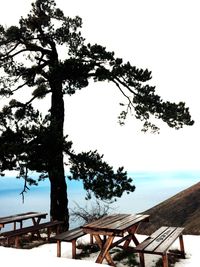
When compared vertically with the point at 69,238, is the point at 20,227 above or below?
above

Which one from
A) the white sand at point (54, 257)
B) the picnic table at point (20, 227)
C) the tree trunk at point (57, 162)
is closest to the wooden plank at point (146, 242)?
the white sand at point (54, 257)

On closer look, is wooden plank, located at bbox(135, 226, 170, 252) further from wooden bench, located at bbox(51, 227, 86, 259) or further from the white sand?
wooden bench, located at bbox(51, 227, 86, 259)

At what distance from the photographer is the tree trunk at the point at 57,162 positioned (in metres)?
10.7

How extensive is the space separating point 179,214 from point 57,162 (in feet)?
74.1

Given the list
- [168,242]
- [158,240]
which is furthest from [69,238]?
[168,242]

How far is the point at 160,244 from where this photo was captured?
650 cm

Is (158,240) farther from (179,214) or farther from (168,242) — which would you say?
(179,214)

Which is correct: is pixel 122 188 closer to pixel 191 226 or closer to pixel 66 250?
pixel 66 250

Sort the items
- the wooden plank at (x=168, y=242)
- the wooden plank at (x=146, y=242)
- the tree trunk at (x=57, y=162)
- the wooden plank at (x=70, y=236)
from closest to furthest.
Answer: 1. the wooden plank at (x=168, y=242)
2. the wooden plank at (x=146, y=242)
3. the wooden plank at (x=70, y=236)
4. the tree trunk at (x=57, y=162)

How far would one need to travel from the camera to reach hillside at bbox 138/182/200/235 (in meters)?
28.4

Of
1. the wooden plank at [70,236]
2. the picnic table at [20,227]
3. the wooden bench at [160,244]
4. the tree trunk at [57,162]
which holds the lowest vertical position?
the wooden bench at [160,244]

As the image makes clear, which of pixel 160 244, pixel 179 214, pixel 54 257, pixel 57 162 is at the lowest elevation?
pixel 54 257

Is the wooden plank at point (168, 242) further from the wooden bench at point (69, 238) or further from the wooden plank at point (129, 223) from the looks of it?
the wooden bench at point (69, 238)

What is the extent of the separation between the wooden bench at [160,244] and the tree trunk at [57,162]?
4.32 metres
